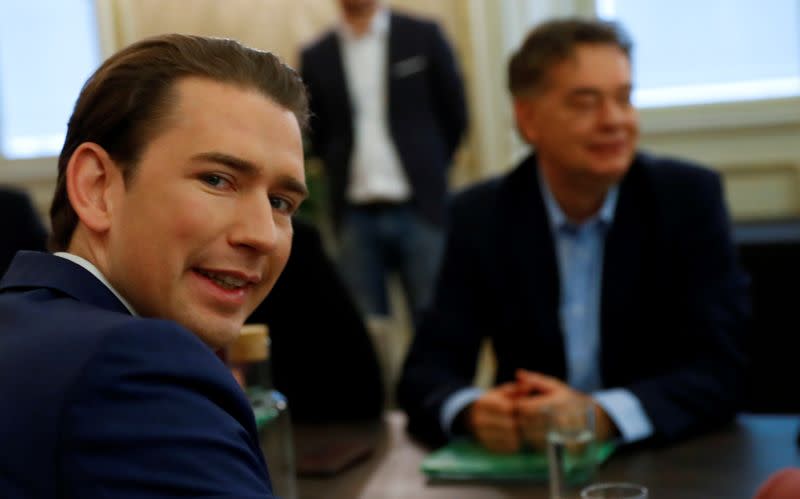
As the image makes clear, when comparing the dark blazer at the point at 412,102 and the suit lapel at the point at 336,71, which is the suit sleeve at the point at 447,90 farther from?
the suit lapel at the point at 336,71

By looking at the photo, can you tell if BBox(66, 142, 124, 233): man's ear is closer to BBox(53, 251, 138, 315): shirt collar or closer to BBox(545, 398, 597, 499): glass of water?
BBox(53, 251, 138, 315): shirt collar

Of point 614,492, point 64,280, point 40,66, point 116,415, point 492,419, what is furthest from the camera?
point 40,66

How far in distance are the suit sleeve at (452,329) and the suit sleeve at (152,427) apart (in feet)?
3.99

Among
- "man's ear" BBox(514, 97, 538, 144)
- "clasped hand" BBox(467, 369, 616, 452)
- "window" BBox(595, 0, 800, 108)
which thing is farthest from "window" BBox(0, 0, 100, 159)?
"clasped hand" BBox(467, 369, 616, 452)

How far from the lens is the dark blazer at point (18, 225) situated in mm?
2803

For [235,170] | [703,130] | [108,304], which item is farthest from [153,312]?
[703,130]

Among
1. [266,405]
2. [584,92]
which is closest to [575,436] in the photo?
[266,405]

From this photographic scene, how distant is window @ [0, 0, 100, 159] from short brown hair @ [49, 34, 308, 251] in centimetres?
495

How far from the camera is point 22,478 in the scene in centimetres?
89

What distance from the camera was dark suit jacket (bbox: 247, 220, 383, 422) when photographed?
2254 mm

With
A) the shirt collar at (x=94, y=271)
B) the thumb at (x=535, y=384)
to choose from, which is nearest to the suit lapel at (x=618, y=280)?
the thumb at (x=535, y=384)

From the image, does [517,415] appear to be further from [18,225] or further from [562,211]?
[18,225]

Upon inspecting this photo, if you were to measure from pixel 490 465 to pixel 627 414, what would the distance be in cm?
33

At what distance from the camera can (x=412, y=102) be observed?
4.68 meters
